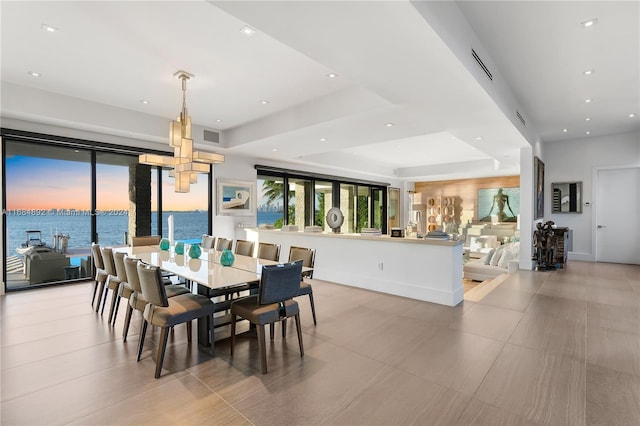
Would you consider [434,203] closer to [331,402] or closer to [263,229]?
[263,229]

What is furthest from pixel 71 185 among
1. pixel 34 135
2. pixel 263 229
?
pixel 263 229

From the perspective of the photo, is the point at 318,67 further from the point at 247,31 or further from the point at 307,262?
the point at 307,262

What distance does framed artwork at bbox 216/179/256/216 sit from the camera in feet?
23.4

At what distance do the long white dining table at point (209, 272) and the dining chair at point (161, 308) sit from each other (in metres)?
0.17

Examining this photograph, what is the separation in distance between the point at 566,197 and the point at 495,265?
3131 millimetres

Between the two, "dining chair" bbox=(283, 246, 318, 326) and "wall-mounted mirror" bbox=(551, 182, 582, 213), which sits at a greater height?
"wall-mounted mirror" bbox=(551, 182, 582, 213)

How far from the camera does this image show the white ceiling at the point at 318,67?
2545 mm

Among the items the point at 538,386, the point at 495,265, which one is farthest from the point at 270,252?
the point at 495,265

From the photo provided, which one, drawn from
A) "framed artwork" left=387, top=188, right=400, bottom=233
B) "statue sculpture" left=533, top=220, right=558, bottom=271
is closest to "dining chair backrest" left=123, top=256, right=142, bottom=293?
"statue sculpture" left=533, top=220, right=558, bottom=271

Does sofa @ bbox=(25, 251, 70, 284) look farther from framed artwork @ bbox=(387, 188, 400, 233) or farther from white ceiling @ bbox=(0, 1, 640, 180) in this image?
framed artwork @ bbox=(387, 188, 400, 233)

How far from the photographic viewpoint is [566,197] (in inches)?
318

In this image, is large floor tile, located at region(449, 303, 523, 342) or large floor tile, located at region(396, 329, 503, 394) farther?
large floor tile, located at region(449, 303, 523, 342)

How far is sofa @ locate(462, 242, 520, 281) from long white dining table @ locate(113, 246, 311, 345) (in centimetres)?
491

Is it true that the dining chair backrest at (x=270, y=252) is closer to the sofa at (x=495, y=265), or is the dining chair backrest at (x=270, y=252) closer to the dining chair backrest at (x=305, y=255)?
the dining chair backrest at (x=305, y=255)
